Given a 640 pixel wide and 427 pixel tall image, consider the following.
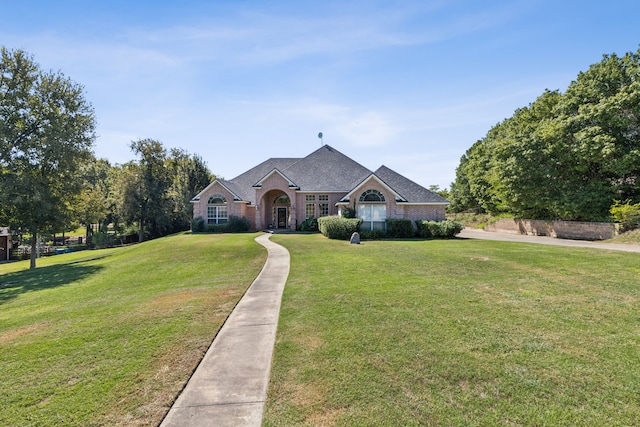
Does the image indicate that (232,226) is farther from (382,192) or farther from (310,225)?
(382,192)

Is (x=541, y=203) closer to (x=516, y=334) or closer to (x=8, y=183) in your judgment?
(x=516, y=334)

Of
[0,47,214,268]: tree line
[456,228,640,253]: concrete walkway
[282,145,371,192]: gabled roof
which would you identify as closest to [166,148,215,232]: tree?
[0,47,214,268]: tree line

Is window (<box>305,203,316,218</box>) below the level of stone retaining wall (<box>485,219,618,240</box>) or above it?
above

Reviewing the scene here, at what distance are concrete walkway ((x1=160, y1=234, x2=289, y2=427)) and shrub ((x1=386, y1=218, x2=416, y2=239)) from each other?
19.6m

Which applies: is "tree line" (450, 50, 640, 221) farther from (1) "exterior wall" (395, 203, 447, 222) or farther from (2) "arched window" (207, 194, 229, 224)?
(2) "arched window" (207, 194, 229, 224)

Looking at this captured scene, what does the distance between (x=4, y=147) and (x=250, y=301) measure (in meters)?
25.3

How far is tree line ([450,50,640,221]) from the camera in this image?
23.8m

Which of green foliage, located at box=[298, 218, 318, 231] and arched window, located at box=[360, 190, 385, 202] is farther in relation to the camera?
green foliage, located at box=[298, 218, 318, 231]

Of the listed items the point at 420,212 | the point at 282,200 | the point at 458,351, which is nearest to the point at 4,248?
the point at 282,200

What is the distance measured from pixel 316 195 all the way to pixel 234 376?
89.7 feet

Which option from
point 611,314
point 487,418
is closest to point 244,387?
point 487,418

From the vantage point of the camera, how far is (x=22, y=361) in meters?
5.70

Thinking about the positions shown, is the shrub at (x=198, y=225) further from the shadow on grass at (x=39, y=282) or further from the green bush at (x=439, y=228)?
the green bush at (x=439, y=228)

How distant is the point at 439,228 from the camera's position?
85.0 ft
